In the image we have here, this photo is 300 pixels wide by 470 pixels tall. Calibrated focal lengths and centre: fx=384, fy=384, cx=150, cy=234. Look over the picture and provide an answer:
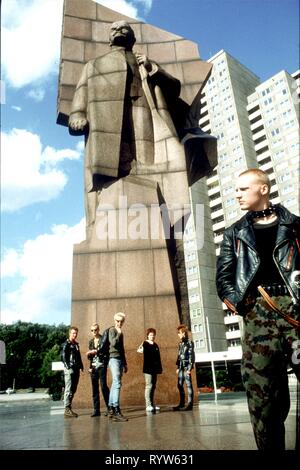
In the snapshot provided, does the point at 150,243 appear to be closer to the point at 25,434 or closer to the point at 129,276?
the point at 129,276

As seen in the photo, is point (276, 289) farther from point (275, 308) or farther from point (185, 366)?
point (185, 366)

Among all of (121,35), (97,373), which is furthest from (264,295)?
(121,35)

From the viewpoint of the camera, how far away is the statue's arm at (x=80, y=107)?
9898 mm

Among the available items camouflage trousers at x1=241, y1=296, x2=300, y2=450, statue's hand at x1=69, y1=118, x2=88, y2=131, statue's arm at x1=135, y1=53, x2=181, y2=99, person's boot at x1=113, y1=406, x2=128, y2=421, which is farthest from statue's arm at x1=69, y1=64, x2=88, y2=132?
Answer: camouflage trousers at x1=241, y1=296, x2=300, y2=450

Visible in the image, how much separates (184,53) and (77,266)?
7496mm

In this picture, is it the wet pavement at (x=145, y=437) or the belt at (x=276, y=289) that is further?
the wet pavement at (x=145, y=437)

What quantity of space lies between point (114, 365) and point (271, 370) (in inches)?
153

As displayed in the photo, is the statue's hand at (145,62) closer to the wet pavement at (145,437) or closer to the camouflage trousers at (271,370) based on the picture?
the wet pavement at (145,437)

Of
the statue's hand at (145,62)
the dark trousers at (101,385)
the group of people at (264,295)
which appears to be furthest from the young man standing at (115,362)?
the statue's hand at (145,62)

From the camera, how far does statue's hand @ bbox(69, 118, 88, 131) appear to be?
986cm

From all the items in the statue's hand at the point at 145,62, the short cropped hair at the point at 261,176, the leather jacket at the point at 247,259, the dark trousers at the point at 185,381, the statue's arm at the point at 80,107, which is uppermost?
the statue's hand at the point at 145,62

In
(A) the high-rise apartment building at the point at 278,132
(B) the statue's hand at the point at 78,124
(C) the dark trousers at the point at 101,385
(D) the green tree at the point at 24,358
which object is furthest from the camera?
(A) the high-rise apartment building at the point at 278,132

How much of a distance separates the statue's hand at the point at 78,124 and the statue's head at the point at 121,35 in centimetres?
250

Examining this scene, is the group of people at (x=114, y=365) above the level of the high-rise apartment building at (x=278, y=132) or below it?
below
